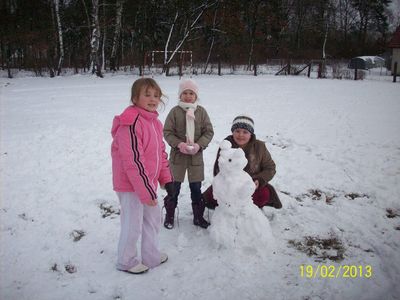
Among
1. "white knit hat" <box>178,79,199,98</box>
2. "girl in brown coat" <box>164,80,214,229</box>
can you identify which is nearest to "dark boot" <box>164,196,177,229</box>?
"girl in brown coat" <box>164,80,214,229</box>

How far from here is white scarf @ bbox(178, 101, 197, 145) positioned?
139 inches

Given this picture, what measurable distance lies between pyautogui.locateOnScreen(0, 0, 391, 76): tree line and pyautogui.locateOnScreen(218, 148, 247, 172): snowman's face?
18.0m

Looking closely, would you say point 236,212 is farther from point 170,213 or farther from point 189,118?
point 189,118

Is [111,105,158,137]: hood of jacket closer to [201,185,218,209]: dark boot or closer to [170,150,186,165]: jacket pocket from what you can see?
[170,150,186,165]: jacket pocket

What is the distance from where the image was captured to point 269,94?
44.3 ft

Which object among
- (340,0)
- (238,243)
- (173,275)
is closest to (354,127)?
(238,243)

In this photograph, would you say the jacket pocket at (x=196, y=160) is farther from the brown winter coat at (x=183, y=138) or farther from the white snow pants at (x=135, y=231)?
the white snow pants at (x=135, y=231)

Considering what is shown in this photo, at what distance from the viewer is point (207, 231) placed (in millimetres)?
3654

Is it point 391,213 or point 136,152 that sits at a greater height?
point 136,152

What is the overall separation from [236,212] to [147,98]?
1404mm

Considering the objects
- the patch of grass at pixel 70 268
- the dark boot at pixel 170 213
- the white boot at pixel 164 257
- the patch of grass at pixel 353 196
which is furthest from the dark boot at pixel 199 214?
the patch of grass at pixel 353 196

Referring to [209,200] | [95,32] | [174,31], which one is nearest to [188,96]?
[209,200]

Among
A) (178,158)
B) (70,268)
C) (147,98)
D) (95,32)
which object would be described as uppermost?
(95,32)

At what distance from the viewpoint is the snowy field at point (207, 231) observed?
2.83 m
